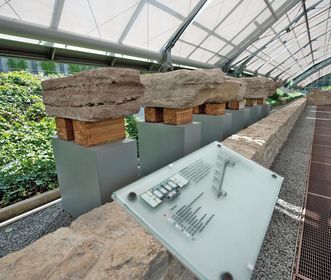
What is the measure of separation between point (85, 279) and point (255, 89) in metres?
3.90

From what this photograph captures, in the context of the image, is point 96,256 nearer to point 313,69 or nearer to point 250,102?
point 250,102

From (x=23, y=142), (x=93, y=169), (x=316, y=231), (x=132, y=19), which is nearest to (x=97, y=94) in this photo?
(x=93, y=169)

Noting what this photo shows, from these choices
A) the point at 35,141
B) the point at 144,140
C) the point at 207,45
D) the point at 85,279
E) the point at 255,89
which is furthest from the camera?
the point at 207,45

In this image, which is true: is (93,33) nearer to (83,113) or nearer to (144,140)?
(144,140)

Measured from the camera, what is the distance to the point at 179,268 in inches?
34.5

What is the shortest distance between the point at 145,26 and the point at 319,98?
46.3 ft

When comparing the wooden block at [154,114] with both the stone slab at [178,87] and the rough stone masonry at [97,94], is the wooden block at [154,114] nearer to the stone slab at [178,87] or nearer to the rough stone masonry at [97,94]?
the stone slab at [178,87]

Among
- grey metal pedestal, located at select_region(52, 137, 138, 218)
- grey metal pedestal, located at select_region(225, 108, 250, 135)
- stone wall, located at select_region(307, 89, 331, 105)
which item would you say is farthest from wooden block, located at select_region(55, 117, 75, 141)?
stone wall, located at select_region(307, 89, 331, 105)

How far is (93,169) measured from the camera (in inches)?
47.8

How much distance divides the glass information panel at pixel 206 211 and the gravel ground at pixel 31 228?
42.3 inches

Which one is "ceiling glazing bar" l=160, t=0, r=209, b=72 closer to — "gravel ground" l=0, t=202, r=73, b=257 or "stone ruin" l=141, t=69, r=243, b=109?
"stone ruin" l=141, t=69, r=243, b=109

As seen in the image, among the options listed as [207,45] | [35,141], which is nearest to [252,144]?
[35,141]

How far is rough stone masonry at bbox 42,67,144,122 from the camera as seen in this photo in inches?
43.5

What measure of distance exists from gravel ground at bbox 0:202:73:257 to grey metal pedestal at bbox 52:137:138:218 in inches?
7.3
